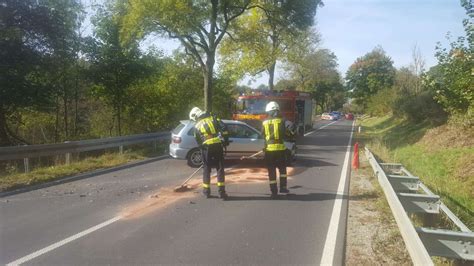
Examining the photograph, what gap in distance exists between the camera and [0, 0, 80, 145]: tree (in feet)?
51.7

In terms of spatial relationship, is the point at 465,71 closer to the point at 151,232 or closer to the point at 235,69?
the point at 151,232

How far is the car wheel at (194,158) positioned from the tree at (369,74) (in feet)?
243

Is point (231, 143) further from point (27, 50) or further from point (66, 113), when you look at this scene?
point (66, 113)

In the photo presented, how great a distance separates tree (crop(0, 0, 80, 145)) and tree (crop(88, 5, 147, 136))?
1676 mm

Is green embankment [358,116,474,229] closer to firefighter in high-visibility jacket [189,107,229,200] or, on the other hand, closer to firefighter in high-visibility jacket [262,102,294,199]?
firefighter in high-visibility jacket [262,102,294,199]

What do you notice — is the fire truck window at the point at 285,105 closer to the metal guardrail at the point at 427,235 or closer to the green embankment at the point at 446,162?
the green embankment at the point at 446,162

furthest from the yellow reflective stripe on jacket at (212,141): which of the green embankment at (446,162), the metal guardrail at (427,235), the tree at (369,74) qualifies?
the tree at (369,74)

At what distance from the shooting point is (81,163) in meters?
13.0

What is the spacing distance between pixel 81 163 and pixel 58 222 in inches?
250

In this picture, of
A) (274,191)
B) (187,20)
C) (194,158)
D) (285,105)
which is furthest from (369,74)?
(274,191)

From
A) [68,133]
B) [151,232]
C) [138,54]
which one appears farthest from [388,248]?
[68,133]

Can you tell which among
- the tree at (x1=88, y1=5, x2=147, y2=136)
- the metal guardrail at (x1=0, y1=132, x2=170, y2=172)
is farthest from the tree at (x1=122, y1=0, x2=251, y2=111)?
the metal guardrail at (x1=0, y1=132, x2=170, y2=172)

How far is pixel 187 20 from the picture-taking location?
20516 mm

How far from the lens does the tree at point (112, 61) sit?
64.1 feet
